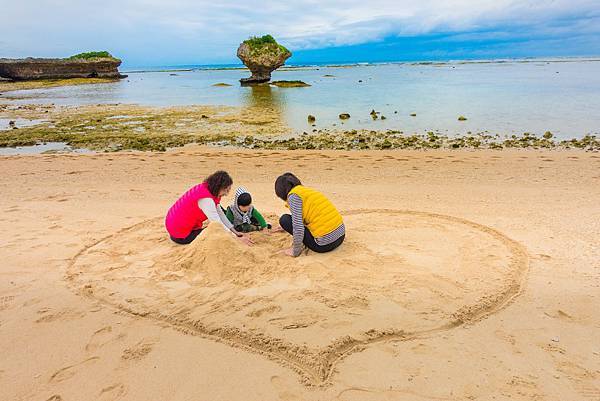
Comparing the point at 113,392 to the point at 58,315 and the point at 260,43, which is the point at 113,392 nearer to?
the point at 58,315

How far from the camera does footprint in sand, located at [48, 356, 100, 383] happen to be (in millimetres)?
2840

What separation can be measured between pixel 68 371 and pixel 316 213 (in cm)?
281

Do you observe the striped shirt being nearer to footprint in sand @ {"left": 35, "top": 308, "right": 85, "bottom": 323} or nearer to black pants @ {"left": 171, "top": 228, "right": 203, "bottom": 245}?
black pants @ {"left": 171, "top": 228, "right": 203, "bottom": 245}

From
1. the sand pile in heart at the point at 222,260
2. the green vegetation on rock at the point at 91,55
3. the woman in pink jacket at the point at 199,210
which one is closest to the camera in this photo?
the sand pile in heart at the point at 222,260

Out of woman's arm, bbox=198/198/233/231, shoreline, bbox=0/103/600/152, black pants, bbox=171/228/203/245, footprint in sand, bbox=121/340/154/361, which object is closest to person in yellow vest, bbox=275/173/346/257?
woman's arm, bbox=198/198/233/231

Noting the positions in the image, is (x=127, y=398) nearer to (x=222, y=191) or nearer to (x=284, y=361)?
(x=284, y=361)

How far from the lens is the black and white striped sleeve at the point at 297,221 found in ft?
14.7

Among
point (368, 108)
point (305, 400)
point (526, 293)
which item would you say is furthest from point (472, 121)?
point (305, 400)

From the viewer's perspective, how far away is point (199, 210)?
5035mm

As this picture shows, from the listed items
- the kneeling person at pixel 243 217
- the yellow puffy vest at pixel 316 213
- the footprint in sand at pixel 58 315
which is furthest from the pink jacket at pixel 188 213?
the footprint in sand at pixel 58 315

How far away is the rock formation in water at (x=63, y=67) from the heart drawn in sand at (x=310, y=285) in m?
63.4

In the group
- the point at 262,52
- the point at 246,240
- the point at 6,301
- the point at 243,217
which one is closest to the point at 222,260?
the point at 246,240

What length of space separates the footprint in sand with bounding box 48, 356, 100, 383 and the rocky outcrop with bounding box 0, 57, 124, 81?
2586 inches

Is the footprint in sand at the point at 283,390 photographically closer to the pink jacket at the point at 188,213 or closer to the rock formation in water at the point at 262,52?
the pink jacket at the point at 188,213
